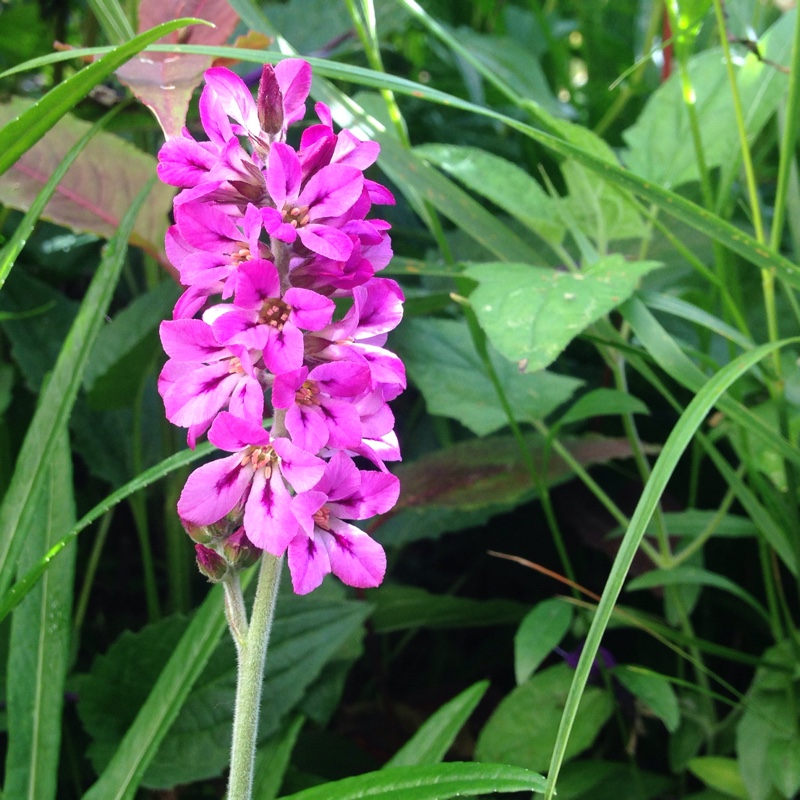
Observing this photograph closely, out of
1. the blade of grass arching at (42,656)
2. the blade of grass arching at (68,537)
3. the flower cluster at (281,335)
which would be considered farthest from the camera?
the blade of grass arching at (42,656)

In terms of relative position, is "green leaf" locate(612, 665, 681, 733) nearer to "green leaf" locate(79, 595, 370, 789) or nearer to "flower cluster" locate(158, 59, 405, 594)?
"green leaf" locate(79, 595, 370, 789)

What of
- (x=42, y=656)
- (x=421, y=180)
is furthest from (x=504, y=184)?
(x=42, y=656)

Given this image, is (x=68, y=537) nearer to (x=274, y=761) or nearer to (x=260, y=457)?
(x=260, y=457)

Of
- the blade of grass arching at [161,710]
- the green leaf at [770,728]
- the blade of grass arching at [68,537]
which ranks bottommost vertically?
the green leaf at [770,728]

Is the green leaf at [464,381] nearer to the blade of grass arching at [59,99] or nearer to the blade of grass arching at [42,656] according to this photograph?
the blade of grass arching at [42,656]

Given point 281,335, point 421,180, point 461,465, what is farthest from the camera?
point 461,465

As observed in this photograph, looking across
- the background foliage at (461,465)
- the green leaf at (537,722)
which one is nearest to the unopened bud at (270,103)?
the background foliage at (461,465)
